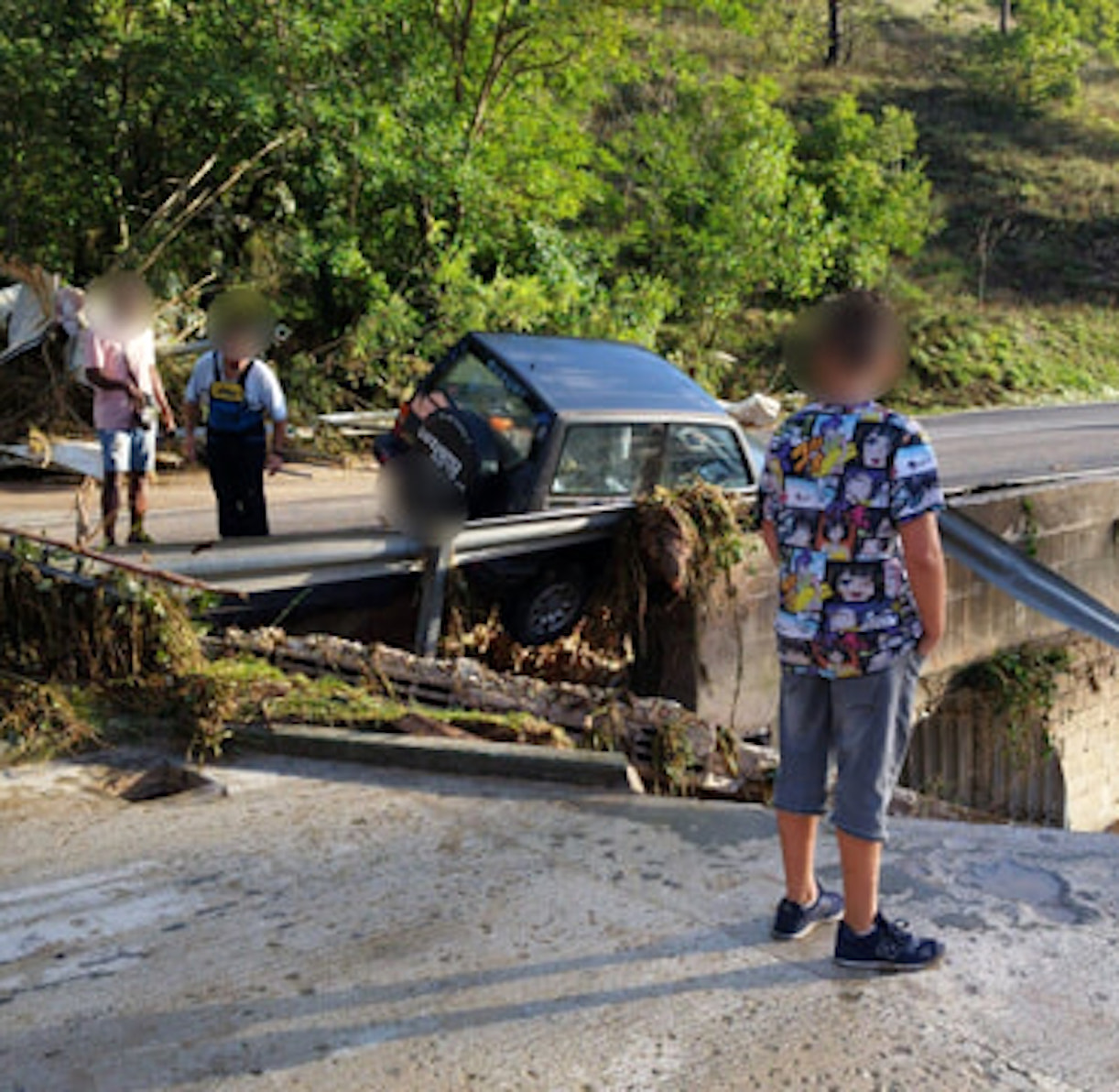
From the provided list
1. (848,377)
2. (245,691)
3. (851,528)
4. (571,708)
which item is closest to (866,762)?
(851,528)

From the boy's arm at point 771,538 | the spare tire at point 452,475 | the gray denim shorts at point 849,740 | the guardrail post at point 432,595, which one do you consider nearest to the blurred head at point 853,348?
the boy's arm at point 771,538

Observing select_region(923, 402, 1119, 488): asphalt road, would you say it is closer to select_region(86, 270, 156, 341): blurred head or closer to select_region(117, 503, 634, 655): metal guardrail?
select_region(117, 503, 634, 655): metal guardrail

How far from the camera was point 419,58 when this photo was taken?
606 inches

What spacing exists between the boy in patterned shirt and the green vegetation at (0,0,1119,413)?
7.09 ft

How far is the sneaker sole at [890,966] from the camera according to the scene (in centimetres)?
320

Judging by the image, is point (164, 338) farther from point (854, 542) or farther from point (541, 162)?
point (854, 542)

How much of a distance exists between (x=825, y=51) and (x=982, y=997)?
5014cm

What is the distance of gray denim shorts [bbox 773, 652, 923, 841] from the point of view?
10.4 feet

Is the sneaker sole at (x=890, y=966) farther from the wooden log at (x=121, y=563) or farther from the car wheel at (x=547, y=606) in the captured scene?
the car wheel at (x=547, y=606)

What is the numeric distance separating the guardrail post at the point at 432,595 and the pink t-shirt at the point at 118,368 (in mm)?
2153

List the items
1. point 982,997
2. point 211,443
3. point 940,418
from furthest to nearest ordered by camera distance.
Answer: point 940,418 < point 211,443 < point 982,997

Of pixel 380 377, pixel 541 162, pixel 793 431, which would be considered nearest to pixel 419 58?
pixel 541 162

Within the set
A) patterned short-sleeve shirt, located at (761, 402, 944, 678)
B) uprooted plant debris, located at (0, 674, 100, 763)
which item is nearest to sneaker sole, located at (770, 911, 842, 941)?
patterned short-sleeve shirt, located at (761, 402, 944, 678)

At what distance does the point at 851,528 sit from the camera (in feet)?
10.2
